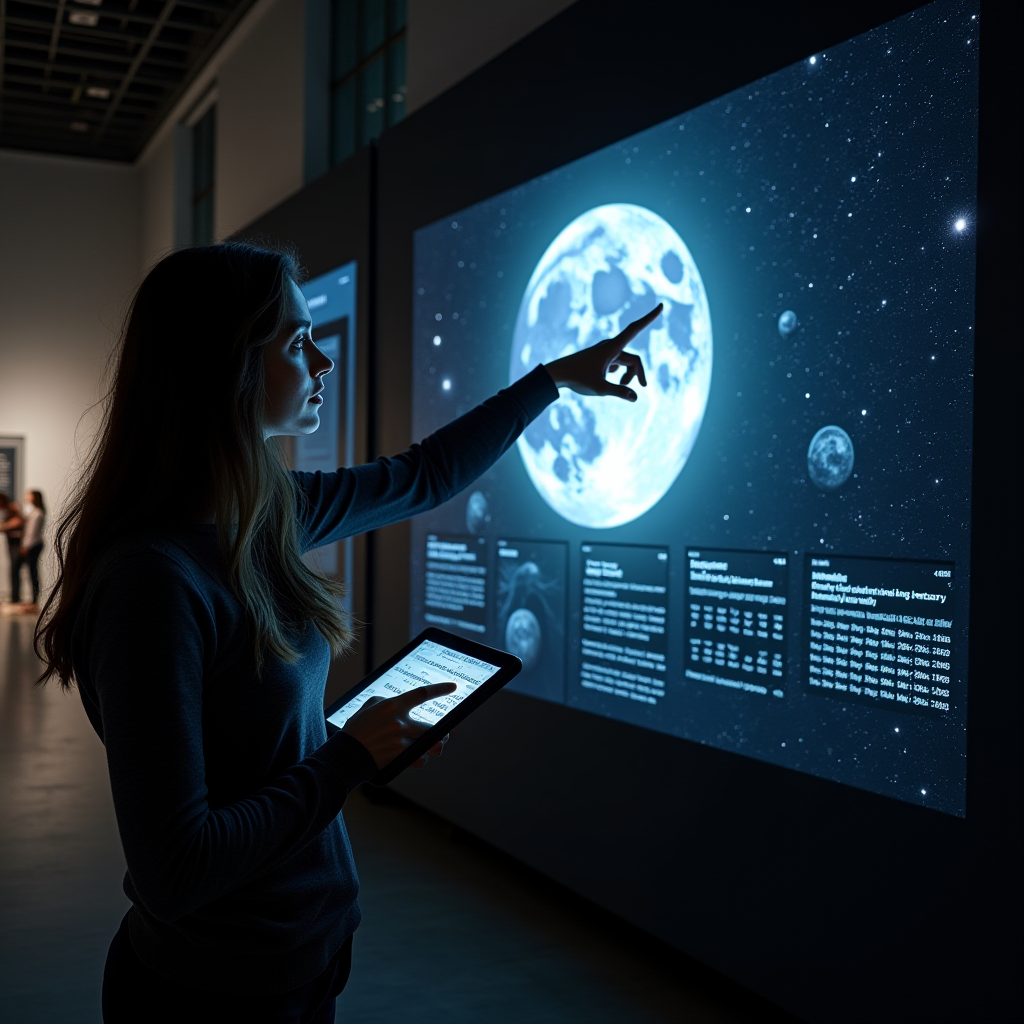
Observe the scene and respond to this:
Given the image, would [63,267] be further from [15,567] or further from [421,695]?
[421,695]

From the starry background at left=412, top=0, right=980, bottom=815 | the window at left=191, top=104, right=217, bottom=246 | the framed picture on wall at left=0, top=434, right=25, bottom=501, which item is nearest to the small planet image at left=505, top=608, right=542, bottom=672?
the starry background at left=412, top=0, right=980, bottom=815

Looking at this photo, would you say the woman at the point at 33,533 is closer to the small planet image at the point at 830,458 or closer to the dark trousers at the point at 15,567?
the dark trousers at the point at 15,567

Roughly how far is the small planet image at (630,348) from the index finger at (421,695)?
2190 millimetres

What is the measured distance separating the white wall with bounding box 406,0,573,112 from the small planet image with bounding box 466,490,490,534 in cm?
206

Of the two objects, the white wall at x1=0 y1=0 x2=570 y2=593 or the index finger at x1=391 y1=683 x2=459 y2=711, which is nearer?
the index finger at x1=391 y1=683 x2=459 y2=711

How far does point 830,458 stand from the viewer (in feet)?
9.20

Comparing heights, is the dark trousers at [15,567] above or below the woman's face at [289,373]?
below

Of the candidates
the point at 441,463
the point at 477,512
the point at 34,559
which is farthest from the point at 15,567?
the point at 441,463

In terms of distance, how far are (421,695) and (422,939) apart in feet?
9.05

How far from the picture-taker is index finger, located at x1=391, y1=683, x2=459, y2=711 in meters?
1.24

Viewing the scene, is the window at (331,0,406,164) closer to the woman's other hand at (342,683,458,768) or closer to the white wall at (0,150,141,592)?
the woman's other hand at (342,683,458,768)

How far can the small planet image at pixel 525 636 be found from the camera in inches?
162

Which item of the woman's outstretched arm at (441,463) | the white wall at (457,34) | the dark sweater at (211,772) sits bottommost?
the dark sweater at (211,772)

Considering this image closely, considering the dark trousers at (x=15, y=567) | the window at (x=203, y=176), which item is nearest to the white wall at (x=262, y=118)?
the window at (x=203, y=176)
